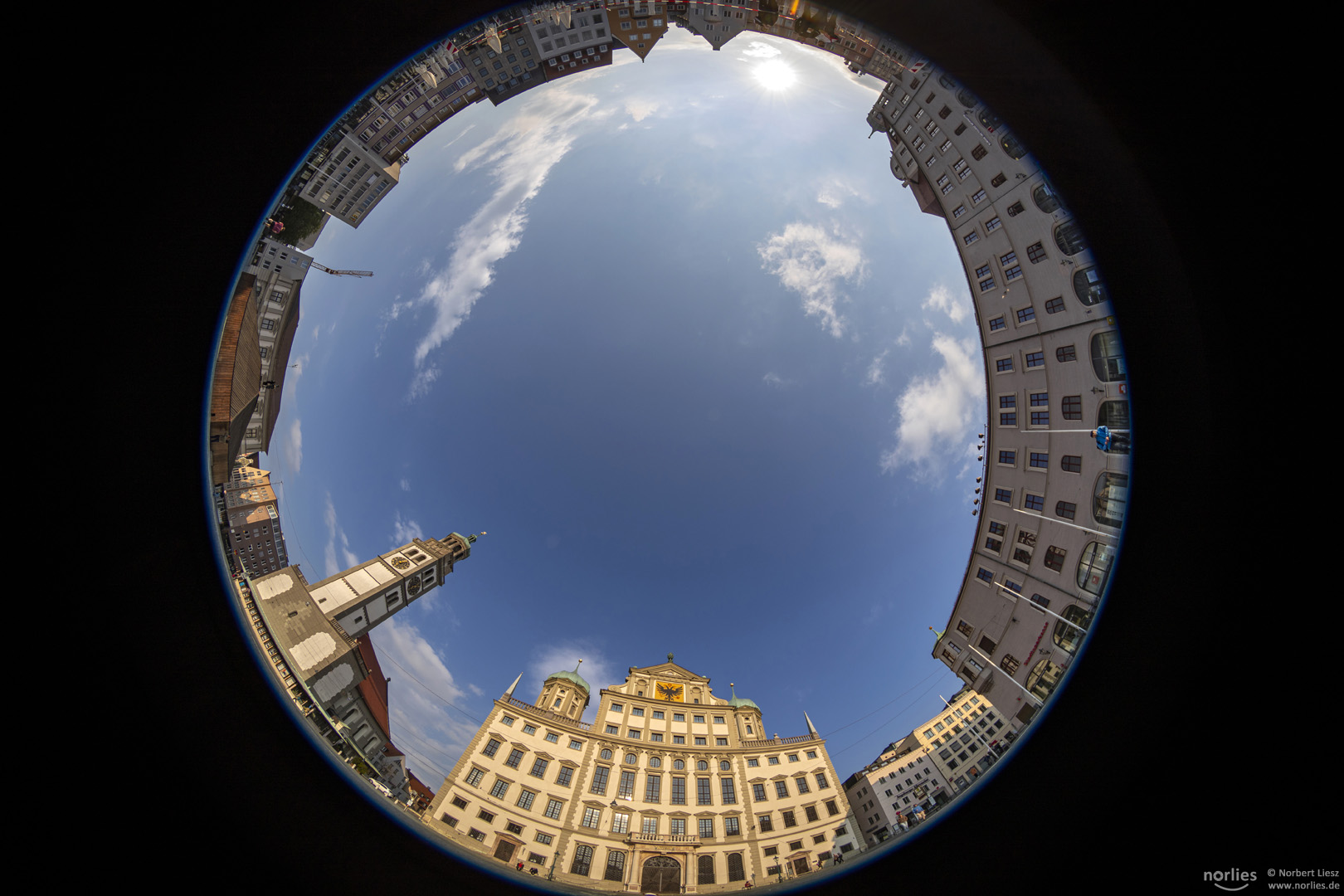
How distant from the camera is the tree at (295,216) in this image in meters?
5.13

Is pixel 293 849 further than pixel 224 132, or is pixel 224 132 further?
pixel 293 849

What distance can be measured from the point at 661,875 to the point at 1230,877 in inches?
326

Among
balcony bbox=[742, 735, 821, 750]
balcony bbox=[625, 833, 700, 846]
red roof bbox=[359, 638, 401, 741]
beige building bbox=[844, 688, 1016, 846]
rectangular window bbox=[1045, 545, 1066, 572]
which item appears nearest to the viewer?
beige building bbox=[844, 688, 1016, 846]

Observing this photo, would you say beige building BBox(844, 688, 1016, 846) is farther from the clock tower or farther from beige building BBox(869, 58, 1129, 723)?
the clock tower

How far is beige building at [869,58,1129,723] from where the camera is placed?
5.80 m

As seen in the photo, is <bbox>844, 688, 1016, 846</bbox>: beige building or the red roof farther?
the red roof

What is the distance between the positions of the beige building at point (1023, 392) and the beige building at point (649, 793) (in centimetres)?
599

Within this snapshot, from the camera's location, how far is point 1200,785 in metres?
4.07

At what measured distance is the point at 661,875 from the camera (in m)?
7.13

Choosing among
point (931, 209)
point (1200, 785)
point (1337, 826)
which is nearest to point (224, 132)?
point (1200, 785)

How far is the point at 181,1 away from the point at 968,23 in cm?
878

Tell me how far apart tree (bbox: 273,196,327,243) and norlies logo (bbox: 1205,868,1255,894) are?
13.9 metres

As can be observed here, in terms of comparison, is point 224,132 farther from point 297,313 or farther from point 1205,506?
point 1205,506

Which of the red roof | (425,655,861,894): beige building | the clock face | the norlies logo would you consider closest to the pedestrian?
the norlies logo
